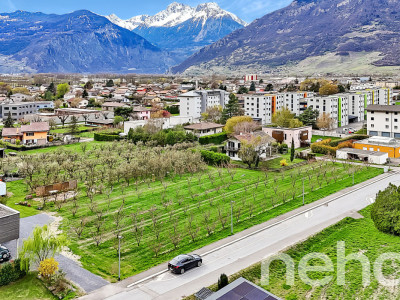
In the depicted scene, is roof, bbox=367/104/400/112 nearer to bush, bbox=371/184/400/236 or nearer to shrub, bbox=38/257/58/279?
bush, bbox=371/184/400/236

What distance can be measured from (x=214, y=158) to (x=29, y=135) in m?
32.1

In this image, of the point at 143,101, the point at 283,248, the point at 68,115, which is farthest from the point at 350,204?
the point at 143,101

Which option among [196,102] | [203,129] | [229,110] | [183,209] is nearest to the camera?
[183,209]

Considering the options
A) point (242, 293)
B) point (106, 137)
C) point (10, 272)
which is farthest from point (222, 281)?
point (106, 137)

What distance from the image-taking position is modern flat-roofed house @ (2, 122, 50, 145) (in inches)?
2440

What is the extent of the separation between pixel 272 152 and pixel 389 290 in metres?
36.2

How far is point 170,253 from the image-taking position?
901 inches

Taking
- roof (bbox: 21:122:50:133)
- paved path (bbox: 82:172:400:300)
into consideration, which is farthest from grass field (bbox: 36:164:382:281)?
roof (bbox: 21:122:50:133)

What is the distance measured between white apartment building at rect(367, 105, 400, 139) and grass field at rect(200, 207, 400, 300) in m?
37.7

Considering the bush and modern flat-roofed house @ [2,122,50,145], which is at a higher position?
modern flat-roofed house @ [2,122,50,145]

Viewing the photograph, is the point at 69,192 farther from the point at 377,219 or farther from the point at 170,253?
the point at 377,219

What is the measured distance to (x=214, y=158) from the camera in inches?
1859

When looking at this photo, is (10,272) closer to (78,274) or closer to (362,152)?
(78,274)

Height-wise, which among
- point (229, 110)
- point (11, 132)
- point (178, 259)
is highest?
point (229, 110)
